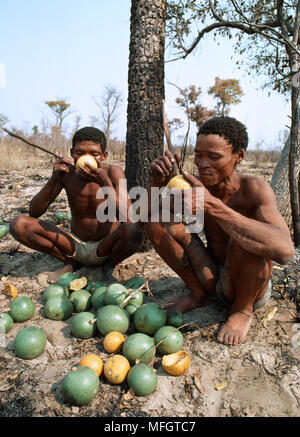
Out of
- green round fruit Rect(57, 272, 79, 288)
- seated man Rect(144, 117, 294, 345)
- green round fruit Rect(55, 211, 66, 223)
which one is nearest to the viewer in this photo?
seated man Rect(144, 117, 294, 345)

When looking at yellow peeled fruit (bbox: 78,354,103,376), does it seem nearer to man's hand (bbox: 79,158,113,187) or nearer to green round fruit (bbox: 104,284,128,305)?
green round fruit (bbox: 104,284,128,305)

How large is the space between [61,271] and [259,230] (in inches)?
93.7

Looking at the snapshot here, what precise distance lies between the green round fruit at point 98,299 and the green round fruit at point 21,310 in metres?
0.54

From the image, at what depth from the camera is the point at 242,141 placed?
2.46 m

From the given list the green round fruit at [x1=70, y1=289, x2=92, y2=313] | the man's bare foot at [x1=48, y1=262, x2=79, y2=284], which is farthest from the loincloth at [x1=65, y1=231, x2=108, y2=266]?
the green round fruit at [x1=70, y1=289, x2=92, y2=313]

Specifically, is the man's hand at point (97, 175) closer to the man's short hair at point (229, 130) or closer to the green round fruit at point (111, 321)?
the man's short hair at point (229, 130)

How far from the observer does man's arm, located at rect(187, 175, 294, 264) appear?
2.09 metres

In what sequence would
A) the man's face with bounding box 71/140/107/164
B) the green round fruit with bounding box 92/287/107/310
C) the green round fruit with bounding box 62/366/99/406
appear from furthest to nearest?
the man's face with bounding box 71/140/107/164
the green round fruit with bounding box 92/287/107/310
the green round fruit with bounding box 62/366/99/406

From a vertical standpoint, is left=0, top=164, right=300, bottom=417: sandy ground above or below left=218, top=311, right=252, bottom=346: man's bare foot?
below

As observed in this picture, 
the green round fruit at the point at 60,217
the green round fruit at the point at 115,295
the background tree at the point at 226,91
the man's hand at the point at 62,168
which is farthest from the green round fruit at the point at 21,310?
the background tree at the point at 226,91

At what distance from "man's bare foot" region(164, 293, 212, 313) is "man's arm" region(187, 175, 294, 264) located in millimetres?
843

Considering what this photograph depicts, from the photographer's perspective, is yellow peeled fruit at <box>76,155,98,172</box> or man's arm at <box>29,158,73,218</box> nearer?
yellow peeled fruit at <box>76,155,98,172</box>

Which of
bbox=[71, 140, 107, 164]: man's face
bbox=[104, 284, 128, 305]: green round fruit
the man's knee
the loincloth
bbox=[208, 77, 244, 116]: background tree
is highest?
bbox=[208, 77, 244, 116]: background tree

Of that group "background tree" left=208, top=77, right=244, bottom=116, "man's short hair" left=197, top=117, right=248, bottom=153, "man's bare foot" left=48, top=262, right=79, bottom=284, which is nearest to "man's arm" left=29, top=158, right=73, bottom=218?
Result: "man's bare foot" left=48, top=262, right=79, bottom=284
